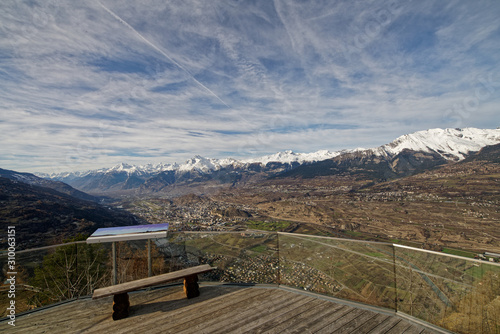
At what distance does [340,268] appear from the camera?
5.37m

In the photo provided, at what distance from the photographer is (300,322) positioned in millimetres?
4137

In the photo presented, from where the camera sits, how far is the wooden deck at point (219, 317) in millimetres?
3965

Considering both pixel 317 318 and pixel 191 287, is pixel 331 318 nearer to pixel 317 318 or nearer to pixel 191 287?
pixel 317 318

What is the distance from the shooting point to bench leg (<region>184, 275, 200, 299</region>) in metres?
5.25

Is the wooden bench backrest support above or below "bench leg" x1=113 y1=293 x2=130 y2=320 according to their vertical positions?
above

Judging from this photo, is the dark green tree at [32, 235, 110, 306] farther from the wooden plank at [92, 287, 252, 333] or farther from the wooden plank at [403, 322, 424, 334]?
the wooden plank at [403, 322, 424, 334]

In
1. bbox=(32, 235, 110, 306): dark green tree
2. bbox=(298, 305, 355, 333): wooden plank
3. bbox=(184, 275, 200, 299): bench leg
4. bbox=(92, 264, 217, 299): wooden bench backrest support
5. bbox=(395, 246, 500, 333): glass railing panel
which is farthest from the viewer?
bbox=(184, 275, 200, 299): bench leg

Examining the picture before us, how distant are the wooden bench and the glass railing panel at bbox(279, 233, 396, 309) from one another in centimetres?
220

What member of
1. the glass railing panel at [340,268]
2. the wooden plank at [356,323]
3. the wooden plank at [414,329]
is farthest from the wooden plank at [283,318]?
the wooden plank at [414,329]

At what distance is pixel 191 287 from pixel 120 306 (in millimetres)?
1497

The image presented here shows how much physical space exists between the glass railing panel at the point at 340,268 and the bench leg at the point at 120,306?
3717mm

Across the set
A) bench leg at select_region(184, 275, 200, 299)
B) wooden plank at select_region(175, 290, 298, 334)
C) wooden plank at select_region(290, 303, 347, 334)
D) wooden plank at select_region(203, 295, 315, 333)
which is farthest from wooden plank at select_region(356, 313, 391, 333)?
bench leg at select_region(184, 275, 200, 299)

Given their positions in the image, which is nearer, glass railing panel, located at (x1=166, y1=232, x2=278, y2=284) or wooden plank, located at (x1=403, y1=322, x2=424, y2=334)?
wooden plank, located at (x1=403, y1=322, x2=424, y2=334)

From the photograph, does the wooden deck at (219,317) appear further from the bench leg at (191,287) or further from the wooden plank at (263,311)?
the bench leg at (191,287)
